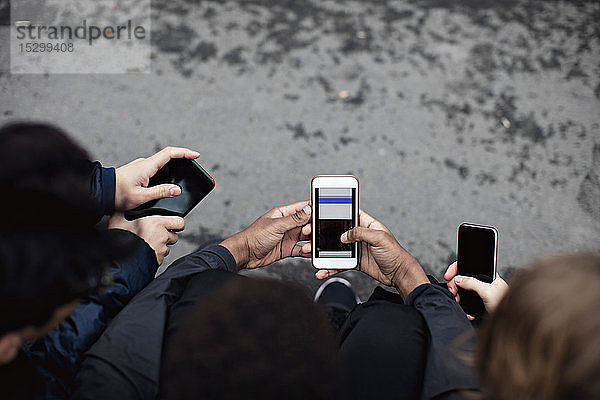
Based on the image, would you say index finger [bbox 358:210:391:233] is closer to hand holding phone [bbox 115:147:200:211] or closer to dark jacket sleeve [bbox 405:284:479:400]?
dark jacket sleeve [bbox 405:284:479:400]

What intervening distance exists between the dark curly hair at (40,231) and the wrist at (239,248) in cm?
62

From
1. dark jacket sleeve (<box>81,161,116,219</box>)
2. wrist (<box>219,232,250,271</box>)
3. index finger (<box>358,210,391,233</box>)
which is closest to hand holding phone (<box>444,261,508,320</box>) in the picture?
index finger (<box>358,210,391,233</box>)

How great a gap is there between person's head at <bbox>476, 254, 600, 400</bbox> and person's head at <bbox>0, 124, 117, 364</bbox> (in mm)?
546

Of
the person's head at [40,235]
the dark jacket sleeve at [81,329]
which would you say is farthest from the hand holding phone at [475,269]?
the person's head at [40,235]

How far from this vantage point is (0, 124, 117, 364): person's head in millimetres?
636

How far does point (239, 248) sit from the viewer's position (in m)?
1.35

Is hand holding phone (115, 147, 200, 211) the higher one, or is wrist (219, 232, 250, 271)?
hand holding phone (115, 147, 200, 211)

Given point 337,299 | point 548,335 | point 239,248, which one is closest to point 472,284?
point 337,299

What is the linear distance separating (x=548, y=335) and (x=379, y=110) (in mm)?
1195

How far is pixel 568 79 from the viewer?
166 cm

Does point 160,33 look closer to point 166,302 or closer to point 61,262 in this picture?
point 166,302

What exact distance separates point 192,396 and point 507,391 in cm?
37

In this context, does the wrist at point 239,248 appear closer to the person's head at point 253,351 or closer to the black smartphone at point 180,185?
the black smartphone at point 180,185

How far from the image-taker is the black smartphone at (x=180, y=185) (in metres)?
1.36
